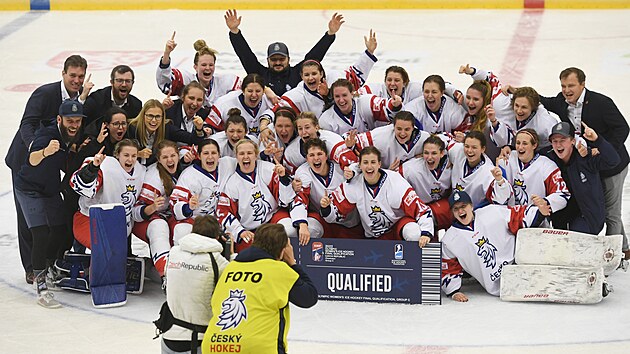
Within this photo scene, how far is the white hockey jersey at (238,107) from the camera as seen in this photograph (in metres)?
8.76

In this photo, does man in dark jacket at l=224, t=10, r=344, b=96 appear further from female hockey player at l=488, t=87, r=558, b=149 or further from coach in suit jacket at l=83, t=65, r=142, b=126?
female hockey player at l=488, t=87, r=558, b=149

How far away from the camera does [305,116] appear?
816 cm

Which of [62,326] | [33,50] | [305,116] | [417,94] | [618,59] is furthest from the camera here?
[33,50]

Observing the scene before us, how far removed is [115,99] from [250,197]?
1.19m

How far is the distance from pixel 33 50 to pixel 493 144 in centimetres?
868

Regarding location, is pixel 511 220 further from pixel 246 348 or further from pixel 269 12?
pixel 269 12

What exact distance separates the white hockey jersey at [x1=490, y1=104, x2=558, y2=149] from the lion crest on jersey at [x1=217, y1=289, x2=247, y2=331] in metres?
3.30

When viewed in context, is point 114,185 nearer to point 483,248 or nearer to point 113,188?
point 113,188

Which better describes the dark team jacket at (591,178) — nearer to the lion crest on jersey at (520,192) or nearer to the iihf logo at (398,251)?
the lion crest on jersey at (520,192)

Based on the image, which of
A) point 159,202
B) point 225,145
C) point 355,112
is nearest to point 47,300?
point 159,202

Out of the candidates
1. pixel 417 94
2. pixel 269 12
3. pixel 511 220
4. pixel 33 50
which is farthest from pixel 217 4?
pixel 511 220

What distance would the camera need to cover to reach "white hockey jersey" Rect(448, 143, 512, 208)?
7.98 meters

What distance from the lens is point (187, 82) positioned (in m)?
9.29

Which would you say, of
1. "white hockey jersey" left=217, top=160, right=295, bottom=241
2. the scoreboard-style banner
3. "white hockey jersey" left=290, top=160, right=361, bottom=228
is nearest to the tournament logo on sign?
the scoreboard-style banner
